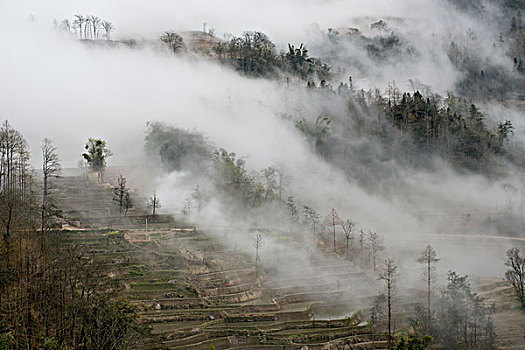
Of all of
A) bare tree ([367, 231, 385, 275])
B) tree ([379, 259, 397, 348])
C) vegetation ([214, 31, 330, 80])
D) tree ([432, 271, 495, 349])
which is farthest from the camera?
vegetation ([214, 31, 330, 80])

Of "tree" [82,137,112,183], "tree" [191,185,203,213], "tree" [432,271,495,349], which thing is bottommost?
→ "tree" [432,271,495,349]

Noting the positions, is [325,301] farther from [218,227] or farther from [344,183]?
[344,183]

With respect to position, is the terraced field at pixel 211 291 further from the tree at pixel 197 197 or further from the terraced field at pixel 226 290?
the tree at pixel 197 197

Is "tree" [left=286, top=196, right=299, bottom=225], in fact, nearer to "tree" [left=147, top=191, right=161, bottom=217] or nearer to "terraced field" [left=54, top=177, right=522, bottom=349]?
"terraced field" [left=54, top=177, right=522, bottom=349]

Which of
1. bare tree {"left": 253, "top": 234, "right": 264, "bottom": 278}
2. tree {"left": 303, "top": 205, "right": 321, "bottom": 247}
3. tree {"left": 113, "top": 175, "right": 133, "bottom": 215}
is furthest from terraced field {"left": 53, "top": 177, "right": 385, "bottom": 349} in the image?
tree {"left": 303, "top": 205, "right": 321, "bottom": 247}

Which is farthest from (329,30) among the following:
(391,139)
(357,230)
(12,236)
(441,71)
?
(12,236)

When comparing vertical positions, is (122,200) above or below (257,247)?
above

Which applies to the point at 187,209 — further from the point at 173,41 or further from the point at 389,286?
the point at 173,41

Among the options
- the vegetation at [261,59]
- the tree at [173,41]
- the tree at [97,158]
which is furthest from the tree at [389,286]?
the tree at [173,41]

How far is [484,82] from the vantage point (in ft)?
385

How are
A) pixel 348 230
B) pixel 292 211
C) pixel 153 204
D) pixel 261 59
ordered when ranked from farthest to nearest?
1. pixel 261 59
2. pixel 292 211
3. pixel 348 230
4. pixel 153 204

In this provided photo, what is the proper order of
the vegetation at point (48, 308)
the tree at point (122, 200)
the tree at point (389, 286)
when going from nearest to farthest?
the vegetation at point (48, 308)
the tree at point (389, 286)
the tree at point (122, 200)

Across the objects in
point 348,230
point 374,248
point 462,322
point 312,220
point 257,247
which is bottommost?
point 462,322

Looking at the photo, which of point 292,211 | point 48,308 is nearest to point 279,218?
point 292,211
